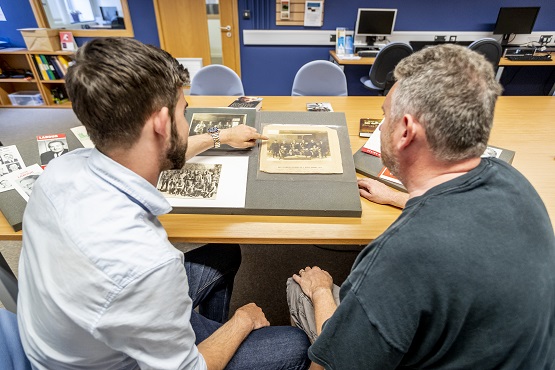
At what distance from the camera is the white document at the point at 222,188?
1.00 m

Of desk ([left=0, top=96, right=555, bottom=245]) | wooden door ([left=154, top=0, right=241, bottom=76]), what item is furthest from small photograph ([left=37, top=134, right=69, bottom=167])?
wooden door ([left=154, top=0, right=241, bottom=76])

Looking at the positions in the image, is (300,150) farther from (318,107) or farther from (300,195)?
(318,107)

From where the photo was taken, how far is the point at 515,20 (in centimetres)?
370

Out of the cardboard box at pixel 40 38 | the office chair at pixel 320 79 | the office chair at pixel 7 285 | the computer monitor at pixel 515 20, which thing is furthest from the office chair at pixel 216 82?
the computer monitor at pixel 515 20

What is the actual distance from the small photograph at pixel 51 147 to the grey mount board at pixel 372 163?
1.16m

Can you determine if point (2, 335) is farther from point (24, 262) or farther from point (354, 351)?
point (354, 351)

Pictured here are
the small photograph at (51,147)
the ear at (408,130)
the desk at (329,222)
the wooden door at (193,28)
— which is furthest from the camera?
the wooden door at (193,28)

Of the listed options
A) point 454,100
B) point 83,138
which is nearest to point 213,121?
point 83,138

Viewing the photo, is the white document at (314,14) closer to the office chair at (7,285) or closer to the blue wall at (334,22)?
the blue wall at (334,22)

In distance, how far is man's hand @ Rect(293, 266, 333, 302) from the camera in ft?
3.37

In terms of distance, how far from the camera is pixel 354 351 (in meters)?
0.61

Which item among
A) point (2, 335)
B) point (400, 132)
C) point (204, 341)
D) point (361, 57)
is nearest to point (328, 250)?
point (204, 341)

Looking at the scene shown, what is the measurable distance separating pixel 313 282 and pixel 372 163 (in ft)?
1.71

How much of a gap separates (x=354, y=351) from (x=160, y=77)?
0.71 m
